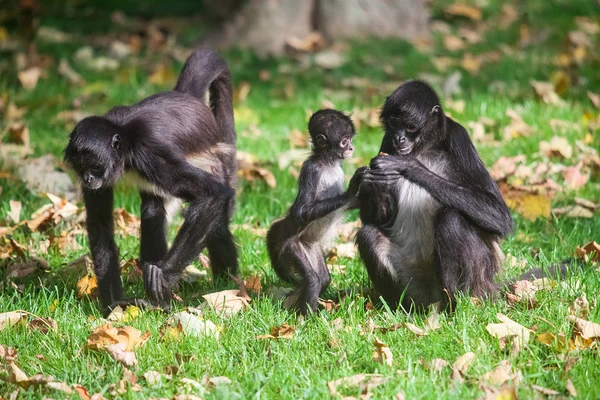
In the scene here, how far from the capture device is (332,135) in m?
5.54

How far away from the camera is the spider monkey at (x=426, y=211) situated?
17.3 ft

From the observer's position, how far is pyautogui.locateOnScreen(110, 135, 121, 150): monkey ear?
18.1 feet

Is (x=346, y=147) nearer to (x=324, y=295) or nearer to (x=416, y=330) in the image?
(x=324, y=295)

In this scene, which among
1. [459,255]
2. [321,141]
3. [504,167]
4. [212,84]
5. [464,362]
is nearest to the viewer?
[464,362]

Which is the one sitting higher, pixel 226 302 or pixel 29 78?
pixel 29 78

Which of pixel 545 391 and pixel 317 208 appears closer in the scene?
pixel 545 391

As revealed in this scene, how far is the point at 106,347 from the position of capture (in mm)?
4871

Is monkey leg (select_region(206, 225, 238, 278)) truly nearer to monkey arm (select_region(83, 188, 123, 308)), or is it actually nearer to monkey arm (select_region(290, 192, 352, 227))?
monkey arm (select_region(83, 188, 123, 308))

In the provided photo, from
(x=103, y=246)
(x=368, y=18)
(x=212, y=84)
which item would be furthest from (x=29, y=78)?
(x=103, y=246)

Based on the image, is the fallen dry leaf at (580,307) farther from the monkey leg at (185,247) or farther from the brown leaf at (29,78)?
the brown leaf at (29,78)

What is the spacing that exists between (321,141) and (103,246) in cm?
163

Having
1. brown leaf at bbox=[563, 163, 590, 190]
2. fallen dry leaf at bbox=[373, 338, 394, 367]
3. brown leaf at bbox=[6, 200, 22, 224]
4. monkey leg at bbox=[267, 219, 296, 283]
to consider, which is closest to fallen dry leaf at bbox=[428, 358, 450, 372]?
fallen dry leaf at bbox=[373, 338, 394, 367]

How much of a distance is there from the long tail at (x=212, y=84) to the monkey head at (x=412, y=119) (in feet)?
5.13

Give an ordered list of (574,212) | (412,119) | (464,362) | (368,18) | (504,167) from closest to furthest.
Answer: (464,362), (412,119), (574,212), (504,167), (368,18)
